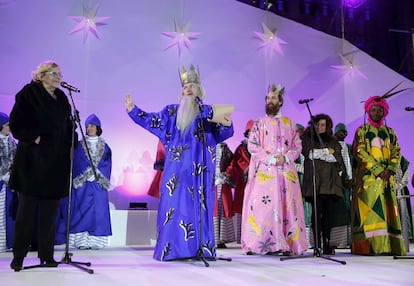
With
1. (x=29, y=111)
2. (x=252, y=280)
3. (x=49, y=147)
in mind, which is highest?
(x=29, y=111)

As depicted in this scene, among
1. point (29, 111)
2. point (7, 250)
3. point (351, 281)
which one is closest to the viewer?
point (351, 281)

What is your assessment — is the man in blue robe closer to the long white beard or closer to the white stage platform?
the long white beard

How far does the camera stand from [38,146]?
3.33m

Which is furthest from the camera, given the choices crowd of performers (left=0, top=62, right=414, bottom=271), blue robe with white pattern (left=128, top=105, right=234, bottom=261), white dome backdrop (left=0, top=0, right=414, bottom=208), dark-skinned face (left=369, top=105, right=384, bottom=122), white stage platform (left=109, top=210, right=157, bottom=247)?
white dome backdrop (left=0, top=0, right=414, bottom=208)

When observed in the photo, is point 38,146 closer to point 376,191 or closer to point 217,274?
point 217,274

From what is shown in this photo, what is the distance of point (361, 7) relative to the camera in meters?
8.32

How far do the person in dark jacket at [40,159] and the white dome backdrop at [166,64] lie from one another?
357 centimetres

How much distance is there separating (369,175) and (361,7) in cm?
447

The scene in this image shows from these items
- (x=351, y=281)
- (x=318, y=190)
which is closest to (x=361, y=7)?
(x=318, y=190)

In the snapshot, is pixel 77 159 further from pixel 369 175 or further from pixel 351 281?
pixel 351 281

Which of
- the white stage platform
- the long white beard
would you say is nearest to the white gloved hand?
the long white beard

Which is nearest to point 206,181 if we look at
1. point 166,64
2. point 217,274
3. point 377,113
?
point 217,274

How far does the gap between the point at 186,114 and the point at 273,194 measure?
1.28m

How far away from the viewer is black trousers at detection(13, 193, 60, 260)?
3.25 meters
